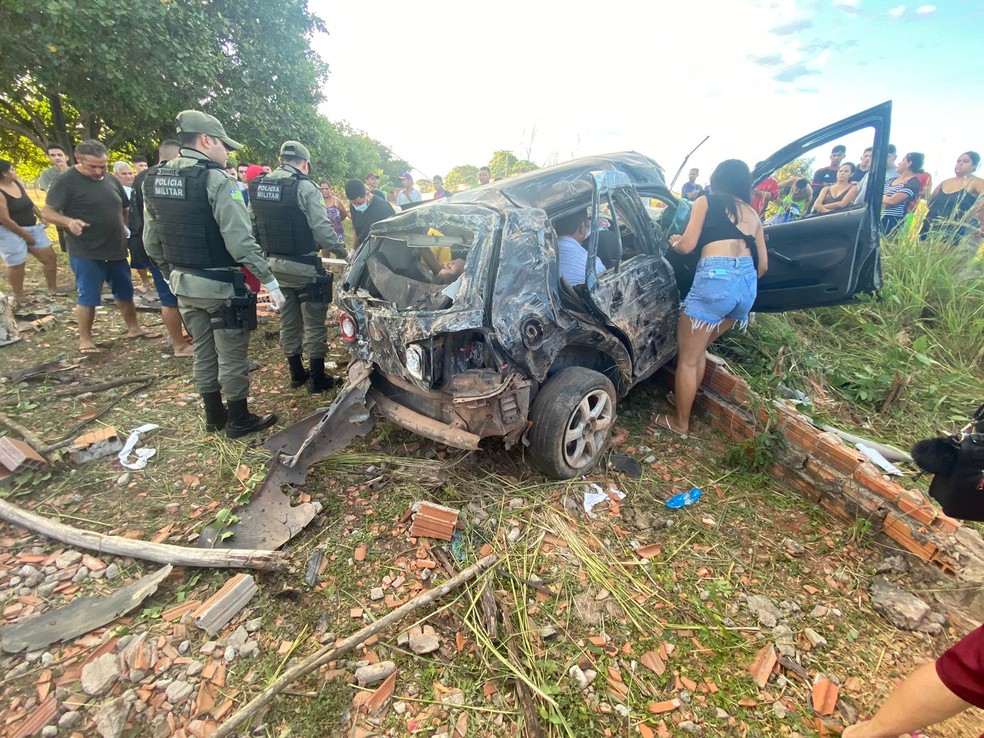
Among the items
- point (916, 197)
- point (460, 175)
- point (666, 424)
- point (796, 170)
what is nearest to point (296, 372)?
point (666, 424)

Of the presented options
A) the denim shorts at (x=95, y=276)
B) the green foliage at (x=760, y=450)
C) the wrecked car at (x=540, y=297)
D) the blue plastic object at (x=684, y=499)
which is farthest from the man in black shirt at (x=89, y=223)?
the green foliage at (x=760, y=450)

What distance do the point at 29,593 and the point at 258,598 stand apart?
1122mm

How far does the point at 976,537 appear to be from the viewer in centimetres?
209

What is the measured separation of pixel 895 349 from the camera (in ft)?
11.7

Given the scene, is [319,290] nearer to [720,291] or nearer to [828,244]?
[720,291]

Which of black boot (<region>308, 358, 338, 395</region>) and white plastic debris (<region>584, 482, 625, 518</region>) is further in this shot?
black boot (<region>308, 358, 338, 395</region>)

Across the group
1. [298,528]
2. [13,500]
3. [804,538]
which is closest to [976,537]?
[804,538]

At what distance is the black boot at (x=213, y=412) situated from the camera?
11.3ft

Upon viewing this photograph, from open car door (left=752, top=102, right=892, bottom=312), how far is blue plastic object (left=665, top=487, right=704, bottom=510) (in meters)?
1.81

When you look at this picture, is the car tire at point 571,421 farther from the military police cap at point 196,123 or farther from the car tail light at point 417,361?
the military police cap at point 196,123

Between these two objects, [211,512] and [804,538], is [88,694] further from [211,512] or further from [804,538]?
[804,538]

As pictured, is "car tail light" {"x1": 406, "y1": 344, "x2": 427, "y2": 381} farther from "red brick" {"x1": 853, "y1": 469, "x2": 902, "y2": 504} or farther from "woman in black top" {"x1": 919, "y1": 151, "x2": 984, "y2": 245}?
"woman in black top" {"x1": 919, "y1": 151, "x2": 984, "y2": 245}

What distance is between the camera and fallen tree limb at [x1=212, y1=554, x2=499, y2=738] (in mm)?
1679

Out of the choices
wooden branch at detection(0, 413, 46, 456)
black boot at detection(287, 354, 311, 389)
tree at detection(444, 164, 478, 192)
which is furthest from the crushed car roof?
tree at detection(444, 164, 478, 192)
